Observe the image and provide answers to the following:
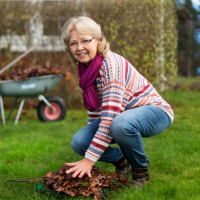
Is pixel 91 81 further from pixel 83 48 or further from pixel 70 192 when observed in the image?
pixel 70 192

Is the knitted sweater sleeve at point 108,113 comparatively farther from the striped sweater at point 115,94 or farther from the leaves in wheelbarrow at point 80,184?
the leaves in wheelbarrow at point 80,184

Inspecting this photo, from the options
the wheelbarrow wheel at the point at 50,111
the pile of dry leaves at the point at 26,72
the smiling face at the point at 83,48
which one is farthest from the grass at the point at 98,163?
the smiling face at the point at 83,48

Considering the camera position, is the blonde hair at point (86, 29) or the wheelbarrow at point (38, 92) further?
the wheelbarrow at point (38, 92)

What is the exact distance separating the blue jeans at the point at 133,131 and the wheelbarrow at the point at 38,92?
9.07 feet

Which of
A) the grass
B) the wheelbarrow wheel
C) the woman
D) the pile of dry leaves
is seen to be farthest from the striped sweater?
the wheelbarrow wheel

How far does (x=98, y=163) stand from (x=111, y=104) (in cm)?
91

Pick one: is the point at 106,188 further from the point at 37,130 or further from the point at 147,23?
the point at 147,23

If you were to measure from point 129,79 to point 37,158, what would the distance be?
4.60ft

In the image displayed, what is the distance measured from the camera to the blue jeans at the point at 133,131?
1.83 metres

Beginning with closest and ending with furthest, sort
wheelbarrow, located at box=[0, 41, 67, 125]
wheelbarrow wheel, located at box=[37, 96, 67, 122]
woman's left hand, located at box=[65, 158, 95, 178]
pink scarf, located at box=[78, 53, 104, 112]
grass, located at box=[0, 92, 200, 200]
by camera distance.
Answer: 1. woman's left hand, located at box=[65, 158, 95, 178]
2. grass, located at box=[0, 92, 200, 200]
3. pink scarf, located at box=[78, 53, 104, 112]
4. wheelbarrow, located at box=[0, 41, 67, 125]
5. wheelbarrow wheel, located at box=[37, 96, 67, 122]

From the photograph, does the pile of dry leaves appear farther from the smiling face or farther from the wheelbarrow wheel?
the smiling face

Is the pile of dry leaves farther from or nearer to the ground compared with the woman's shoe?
farther from the ground

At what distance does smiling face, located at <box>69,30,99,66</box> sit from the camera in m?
1.97

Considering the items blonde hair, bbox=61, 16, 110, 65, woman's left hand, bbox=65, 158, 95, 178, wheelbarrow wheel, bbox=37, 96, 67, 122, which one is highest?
blonde hair, bbox=61, 16, 110, 65
